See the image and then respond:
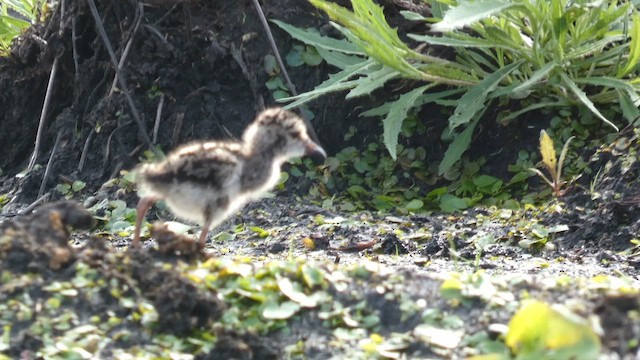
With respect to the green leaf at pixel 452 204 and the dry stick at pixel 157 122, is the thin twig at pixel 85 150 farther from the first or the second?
the green leaf at pixel 452 204

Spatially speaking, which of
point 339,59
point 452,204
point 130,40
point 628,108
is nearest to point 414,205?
point 452,204

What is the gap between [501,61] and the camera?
322 inches

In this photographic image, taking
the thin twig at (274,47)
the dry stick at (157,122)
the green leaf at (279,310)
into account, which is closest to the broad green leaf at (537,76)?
the thin twig at (274,47)

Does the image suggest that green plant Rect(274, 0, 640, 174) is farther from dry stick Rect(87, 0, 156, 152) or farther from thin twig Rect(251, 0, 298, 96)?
dry stick Rect(87, 0, 156, 152)

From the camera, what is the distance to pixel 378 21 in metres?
8.00

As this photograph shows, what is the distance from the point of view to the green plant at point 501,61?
25.5 ft

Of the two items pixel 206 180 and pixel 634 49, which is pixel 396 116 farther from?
pixel 206 180

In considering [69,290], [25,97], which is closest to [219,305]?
[69,290]

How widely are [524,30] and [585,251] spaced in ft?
7.06

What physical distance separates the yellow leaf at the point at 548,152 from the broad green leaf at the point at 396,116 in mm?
1015

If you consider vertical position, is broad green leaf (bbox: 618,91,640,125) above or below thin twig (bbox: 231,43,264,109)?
below

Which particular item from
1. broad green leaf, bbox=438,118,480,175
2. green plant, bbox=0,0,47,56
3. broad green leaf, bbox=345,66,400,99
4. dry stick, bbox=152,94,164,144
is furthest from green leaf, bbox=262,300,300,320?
green plant, bbox=0,0,47,56

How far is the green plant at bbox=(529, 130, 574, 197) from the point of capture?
7.45 m

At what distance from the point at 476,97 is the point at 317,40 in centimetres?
137
